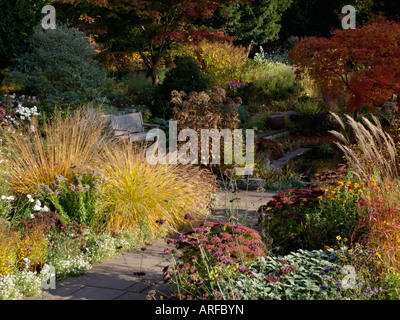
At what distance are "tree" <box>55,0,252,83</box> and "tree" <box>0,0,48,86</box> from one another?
2.37 metres

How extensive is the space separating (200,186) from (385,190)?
6.99ft

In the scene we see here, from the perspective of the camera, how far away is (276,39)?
23578 mm

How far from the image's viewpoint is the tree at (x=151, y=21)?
44.0 ft

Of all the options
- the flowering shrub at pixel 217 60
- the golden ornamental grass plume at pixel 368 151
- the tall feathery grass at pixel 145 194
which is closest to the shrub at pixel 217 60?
the flowering shrub at pixel 217 60

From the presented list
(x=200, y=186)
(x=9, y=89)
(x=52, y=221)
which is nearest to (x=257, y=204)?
(x=200, y=186)

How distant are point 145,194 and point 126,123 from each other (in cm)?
367

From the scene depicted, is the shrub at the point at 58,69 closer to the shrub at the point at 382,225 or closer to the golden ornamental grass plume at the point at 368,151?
the golden ornamental grass plume at the point at 368,151

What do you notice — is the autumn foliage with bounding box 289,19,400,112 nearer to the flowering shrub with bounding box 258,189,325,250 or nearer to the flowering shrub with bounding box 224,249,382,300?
the flowering shrub with bounding box 258,189,325,250

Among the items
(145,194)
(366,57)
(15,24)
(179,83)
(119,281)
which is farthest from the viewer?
(179,83)

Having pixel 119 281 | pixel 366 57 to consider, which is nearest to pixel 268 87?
pixel 366 57

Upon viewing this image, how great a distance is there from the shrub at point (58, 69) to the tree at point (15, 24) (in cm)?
20

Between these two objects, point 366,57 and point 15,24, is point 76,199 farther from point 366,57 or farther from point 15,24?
point 15,24

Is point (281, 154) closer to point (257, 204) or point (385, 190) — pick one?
point (257, 204)

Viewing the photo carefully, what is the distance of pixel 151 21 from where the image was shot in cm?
1437
